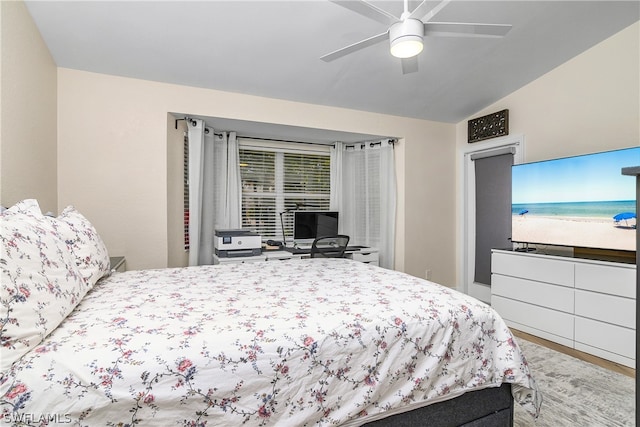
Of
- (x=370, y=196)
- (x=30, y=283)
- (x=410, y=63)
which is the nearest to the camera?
(x=30, y=283)

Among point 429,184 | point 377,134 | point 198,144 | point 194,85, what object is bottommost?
point 429,184

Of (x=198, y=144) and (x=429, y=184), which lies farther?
(x=429, y=184)

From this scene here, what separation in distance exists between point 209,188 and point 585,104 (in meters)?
3.74

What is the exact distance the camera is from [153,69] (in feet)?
9.00

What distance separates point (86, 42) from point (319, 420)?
2.93 m

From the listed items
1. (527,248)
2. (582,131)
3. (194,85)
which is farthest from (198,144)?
(582,131)

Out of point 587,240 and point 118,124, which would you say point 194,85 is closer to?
point 118,124

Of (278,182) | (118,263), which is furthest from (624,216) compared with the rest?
(118,263)

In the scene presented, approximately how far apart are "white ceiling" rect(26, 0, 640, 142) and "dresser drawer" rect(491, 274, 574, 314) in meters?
2.06

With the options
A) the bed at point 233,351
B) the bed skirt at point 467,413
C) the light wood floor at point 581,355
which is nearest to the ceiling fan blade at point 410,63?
the bed at point 233,351

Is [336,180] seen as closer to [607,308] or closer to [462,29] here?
[462,29]

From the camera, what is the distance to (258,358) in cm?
104

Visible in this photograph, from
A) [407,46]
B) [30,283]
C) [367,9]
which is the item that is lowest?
[30,283]

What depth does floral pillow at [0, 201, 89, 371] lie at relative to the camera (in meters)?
0.88
